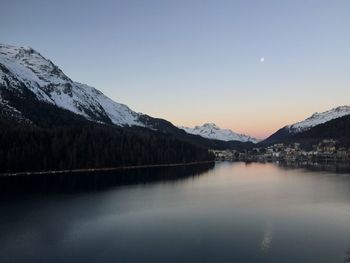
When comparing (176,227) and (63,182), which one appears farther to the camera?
(63,182)

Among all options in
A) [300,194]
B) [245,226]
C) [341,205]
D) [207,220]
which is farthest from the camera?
[300,194]

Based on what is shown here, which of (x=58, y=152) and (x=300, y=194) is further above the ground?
(x=58, y=152)

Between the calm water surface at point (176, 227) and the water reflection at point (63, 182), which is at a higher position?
the water reflection at point (63, 182)

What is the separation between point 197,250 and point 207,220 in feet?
66.8

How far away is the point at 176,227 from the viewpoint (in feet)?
213

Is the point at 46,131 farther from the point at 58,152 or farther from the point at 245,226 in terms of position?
the point at 245,226

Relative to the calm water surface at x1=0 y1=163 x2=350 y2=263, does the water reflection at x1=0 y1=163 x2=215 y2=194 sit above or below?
above

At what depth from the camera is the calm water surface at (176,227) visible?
49188mm

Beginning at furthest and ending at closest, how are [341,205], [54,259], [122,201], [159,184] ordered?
[159,184], [122,201], [341,205], [54,259]

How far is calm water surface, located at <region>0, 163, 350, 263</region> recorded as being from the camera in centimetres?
4919

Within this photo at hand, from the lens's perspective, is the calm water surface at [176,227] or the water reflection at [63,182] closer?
the calm water surface at [176,227]

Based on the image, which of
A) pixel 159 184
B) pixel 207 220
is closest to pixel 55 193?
pixel 159 184

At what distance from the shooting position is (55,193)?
10769 centimetres

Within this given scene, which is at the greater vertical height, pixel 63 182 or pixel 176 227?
pixel 63 182
